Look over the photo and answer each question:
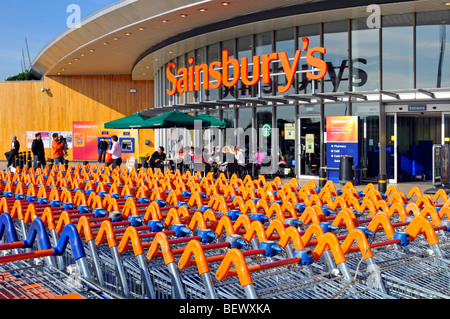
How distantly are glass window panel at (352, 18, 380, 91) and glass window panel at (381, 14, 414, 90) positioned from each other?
0.80 ft

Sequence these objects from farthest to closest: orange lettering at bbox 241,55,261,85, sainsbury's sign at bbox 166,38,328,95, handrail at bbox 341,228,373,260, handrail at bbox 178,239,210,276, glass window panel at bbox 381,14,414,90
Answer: orange lettering at bbox 241,55,261,85 < sainsbury's sign at bbox 166,38,328,95 < glass window panel at bbox 381,14,414,90 < handrail at bbox 341,228,373,260 < handrail at bbox 178,239,210,276

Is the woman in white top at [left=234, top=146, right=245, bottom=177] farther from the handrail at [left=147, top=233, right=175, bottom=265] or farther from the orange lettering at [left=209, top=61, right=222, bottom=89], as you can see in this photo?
the handrail at [left=147, top=233, right=175, bottom=265]

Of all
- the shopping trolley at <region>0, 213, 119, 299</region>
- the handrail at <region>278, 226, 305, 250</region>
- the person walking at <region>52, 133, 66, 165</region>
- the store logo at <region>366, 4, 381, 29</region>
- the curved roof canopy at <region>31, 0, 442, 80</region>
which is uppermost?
the curved roof canopy at <region>31, 0, 442, 80</region>

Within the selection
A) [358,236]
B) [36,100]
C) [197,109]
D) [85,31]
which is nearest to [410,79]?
[197,109]

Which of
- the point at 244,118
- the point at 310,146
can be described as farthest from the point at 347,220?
the point at 244,118

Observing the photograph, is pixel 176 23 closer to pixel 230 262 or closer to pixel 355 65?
pixel 355 65

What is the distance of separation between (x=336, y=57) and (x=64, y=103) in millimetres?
18511

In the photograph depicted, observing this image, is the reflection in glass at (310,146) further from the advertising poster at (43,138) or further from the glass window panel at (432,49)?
the advertising poster at (43,138)

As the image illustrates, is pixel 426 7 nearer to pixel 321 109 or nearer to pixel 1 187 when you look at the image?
pixel 321 109

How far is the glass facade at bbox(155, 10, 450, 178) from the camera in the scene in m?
15.4

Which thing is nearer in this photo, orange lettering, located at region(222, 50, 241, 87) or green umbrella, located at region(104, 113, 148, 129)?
green umbrella, located at region(104, 113, 148, 129)

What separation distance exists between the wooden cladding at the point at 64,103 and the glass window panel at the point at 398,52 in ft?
54.7

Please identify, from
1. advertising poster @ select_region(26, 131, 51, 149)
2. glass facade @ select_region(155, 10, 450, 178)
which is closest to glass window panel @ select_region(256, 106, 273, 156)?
glass facade @ select_region(155, 10, 450, 178)

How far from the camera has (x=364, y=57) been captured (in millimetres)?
16250
